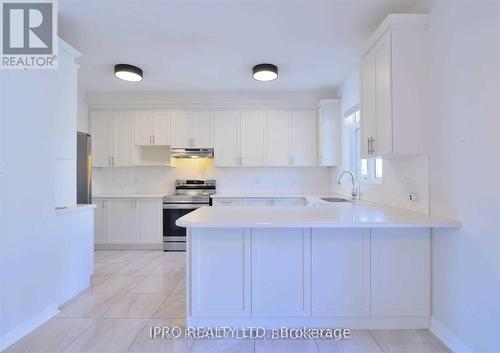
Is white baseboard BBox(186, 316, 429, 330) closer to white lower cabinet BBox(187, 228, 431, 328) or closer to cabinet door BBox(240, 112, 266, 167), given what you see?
white lower cabinet BBox(187, 228, 431, 328)

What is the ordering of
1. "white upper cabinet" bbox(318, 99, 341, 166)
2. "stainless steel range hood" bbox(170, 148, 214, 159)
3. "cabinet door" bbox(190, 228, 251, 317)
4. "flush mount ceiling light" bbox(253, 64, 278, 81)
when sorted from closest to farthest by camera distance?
"cabinet door" bbox(190, 228, 251, 317) → "flush mount ceiling light" bbox(253, 64, 278, 81) → "white upper cabinet" bbox(318, 99, 341, 166) → "stainless steel range hood" bbox(170, 148, 214, 159)

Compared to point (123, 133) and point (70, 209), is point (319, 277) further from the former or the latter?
point (123, 133)

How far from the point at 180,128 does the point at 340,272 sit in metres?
3.48

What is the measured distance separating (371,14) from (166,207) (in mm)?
3649

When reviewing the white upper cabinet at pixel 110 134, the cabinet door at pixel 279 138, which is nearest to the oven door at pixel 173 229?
the white upper cabinet at pixel 110 134

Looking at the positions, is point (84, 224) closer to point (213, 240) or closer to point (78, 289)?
point (78, 289)

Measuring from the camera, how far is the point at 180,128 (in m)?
4.57

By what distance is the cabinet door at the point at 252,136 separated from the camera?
4.56 meters

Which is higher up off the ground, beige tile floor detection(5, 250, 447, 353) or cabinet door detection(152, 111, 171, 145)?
cabinet door detection(152, 111, 171, 145)

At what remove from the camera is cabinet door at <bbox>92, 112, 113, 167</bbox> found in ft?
15.0

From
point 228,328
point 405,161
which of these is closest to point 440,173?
point 405,161

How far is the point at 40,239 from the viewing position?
2.18m

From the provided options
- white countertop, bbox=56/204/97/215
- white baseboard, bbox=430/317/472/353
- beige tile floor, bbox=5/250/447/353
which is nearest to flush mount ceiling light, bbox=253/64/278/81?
white countertop, bbox=56/204/97/215

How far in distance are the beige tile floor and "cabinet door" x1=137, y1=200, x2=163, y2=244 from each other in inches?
53.1
